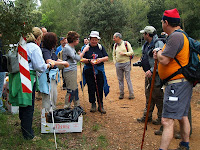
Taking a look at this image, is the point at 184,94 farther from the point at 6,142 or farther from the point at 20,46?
the point at 6,142

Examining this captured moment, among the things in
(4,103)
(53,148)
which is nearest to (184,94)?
(53,148)

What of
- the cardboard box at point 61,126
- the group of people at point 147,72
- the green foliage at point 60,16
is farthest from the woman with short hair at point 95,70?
the green foliage at point 60,16

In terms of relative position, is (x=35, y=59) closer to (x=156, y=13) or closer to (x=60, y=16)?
(x=156, y=13)

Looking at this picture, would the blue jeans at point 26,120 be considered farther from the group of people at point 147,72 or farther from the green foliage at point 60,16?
the green foliage at point 60,16

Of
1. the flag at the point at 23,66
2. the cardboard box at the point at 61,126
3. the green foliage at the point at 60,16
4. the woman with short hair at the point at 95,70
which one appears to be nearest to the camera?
the flag at the point at 23,66

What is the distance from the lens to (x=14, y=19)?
3.24 m

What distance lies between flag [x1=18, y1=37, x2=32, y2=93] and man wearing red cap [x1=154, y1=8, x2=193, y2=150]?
2108 mm

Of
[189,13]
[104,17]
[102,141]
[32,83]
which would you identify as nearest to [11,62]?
[32,83]

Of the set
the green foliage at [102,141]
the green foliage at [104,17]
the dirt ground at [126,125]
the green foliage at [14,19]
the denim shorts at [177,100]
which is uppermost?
the green foliage at [104,17]

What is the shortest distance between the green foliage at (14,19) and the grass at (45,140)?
5.56ft

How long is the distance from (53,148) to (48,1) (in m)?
37.2

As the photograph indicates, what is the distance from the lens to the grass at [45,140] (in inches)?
145

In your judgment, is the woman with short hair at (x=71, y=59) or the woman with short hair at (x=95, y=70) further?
the woman with short hair at (x=95, y=70)

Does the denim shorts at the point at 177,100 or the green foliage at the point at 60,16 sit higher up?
the green foliage at the point at 60,16
